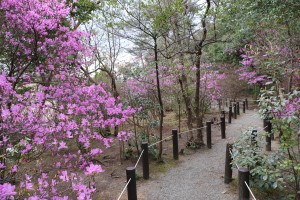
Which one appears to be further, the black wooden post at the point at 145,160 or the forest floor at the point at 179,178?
the black wooden post at the point at 145,160

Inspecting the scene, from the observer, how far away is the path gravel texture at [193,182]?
160 inches

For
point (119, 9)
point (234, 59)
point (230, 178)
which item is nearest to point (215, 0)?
point (119, 9)

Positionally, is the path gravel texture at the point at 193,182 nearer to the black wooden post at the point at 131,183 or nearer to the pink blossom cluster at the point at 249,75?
the black wooden post at the point at 131,183

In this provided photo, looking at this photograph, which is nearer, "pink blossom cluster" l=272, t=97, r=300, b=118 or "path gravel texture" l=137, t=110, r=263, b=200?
"pink blossom cluster" l=272, t=97, r=300, b=118

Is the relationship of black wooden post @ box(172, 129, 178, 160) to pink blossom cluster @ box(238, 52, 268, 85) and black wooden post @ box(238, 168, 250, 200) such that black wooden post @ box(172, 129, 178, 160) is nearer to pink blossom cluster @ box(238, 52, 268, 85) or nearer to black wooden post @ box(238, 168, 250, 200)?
black wooden post @ box(238, 168, 250, 200)

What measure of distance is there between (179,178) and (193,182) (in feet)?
1.16

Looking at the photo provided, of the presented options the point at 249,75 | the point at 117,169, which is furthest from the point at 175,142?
the point at 249,75

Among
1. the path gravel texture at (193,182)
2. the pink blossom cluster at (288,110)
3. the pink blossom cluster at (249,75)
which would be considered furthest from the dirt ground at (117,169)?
the pink blossom cluster at (249,75)

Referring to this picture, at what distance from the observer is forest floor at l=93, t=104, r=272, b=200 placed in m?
4.14

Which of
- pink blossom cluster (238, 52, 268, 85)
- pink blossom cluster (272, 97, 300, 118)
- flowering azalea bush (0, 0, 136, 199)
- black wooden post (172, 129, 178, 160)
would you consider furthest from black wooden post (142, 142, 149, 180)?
pink blossom cluster (238, 52, 268, 85)

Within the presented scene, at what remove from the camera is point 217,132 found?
27.7 ft

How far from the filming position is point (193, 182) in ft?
15.0

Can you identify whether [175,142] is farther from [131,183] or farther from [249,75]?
[249,75]

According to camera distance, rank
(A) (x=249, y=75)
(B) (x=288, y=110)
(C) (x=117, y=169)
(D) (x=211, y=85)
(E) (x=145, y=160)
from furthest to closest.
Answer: (A) (x=249, y=75)
(D) (x=211, y=85)
(C) (x=117, y=169)
(E) (x=145, y=160)
(B) (x=288, y=110)
